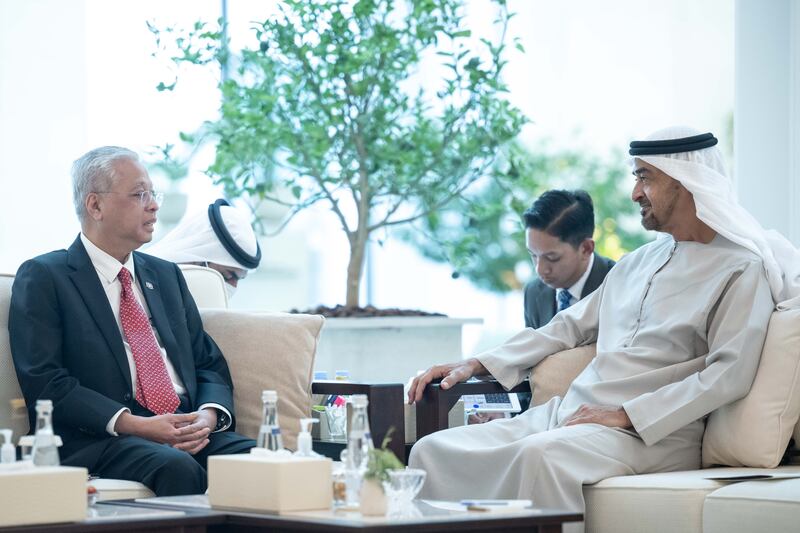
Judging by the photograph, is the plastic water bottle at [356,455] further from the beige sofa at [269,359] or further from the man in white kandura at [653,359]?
the beige sofa at [269,359]

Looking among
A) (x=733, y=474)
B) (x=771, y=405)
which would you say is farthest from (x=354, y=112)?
(x=733, y=474)

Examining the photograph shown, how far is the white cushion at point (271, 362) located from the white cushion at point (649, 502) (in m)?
1.00

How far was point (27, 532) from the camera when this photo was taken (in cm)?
255

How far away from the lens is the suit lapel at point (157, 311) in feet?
12.5

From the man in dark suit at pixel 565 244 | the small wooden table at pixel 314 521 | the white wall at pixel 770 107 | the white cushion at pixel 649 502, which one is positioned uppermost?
the white wall at pixel 770 107

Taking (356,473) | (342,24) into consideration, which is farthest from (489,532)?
(342,24)

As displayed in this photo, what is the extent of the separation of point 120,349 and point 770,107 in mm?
3125

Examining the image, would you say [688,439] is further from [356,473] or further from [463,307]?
[463,307]

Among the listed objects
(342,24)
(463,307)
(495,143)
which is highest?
(342,24)

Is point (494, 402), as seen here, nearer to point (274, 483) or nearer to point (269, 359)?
point (269, 359)

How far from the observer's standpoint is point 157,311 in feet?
12.5

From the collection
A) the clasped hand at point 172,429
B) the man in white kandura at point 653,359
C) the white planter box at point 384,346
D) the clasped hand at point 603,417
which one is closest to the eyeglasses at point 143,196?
the clasped hand at point 172,429

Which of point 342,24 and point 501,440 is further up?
point 342,24

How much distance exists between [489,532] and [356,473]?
31cm
